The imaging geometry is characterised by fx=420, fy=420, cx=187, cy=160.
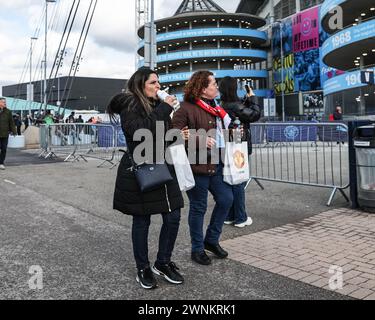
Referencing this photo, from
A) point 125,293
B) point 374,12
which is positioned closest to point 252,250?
point 125,293

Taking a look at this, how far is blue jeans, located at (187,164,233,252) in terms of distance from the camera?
4086 mm

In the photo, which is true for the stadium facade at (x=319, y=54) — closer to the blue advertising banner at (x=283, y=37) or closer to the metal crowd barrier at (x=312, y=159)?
the blue advertising banner at (x=283, y=37)

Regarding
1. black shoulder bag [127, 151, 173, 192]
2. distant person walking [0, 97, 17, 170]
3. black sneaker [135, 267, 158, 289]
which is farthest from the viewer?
distant person walking [0, 97, 17, 170]

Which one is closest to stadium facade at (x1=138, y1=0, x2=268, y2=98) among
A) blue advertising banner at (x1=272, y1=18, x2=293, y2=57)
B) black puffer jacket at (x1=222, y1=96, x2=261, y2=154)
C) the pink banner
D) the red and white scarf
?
blue advertising banner at (x1=272, y1=18, x2=293, y2=57)

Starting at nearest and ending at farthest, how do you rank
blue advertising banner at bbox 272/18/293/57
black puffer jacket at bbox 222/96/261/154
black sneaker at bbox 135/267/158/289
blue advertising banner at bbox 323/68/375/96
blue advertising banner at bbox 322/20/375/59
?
black sneaker at bbox 135/267/158/289 < black puffer jacket at bbox 222/96/261/154 < blue advertising banner at bbox 322/20/375/59 < blue advertising banner at bbox 323/68/375/96 < blue advertising banner at bbox 272/18/293/57

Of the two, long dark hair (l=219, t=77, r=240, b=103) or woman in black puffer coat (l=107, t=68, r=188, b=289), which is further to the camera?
long dark hair (l=219, t=77, r=240, b=103)

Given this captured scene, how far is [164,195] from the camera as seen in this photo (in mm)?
3508

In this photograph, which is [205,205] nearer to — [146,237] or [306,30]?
[146,237]

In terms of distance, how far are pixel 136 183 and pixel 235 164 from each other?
128 cm

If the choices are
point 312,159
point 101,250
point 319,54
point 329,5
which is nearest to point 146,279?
point 101,250

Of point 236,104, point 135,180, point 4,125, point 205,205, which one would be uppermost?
point 4,125

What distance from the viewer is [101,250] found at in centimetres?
457

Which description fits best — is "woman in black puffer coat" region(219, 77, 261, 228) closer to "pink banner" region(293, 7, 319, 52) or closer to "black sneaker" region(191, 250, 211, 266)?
"black sneaker" region(191, 250, 211, 266)

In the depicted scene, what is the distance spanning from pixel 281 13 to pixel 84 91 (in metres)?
41.5
